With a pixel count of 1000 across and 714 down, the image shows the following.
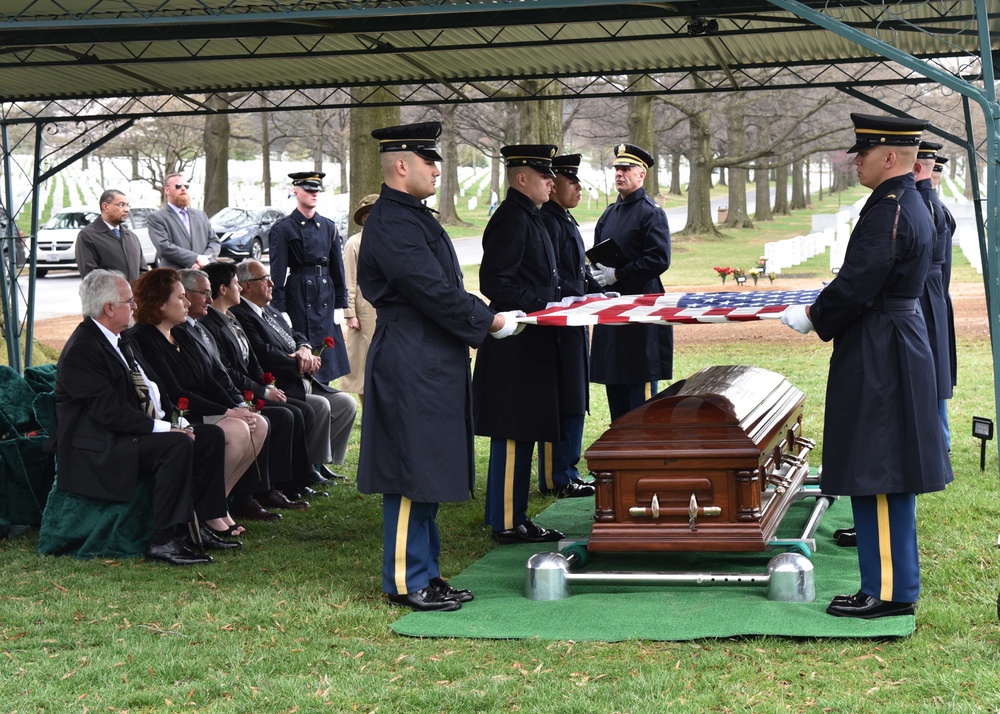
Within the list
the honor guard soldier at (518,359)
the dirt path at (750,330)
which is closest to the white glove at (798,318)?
the honor guard soldier at (518,359)

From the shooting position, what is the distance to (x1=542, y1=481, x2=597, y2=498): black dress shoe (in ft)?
24.8

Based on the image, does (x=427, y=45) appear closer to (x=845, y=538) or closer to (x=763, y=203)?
(x=845, y=538)

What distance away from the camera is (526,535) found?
20.6ft

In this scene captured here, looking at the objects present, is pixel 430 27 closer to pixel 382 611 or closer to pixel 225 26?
pixel 225 26

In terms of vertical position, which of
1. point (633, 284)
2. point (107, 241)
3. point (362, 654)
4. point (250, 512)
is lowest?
point (362, 654)

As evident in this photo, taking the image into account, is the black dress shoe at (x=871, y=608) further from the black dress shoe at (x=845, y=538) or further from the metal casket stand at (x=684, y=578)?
the black dress shoe at (x=845, y=538)

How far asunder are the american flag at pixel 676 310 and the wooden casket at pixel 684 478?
37cm

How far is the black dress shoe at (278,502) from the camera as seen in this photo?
725cm

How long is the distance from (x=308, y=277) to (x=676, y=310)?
12.1 ft

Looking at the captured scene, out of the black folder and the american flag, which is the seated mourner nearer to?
the american flag

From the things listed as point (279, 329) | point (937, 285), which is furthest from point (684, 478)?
point (279, 329)

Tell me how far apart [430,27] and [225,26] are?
1387 millimetres

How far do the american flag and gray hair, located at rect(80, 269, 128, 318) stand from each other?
211cm

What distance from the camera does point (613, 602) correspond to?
504cm
